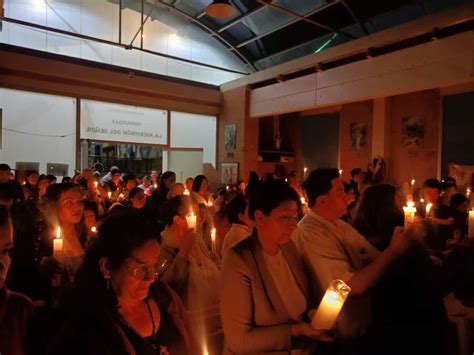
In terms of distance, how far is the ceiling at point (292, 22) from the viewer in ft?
27.6

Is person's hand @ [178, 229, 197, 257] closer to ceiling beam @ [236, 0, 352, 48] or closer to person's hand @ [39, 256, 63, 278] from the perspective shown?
person's hand @ [39, 256, 63, 278]

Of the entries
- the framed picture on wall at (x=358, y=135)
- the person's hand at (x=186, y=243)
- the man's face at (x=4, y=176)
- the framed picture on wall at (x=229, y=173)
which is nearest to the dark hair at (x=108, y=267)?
the person's hand at (x=186, y=243)

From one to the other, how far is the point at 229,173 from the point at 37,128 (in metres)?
5.50

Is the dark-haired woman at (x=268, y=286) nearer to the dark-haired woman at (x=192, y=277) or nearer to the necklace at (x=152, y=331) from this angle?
the necklace at (x=152, y=331)

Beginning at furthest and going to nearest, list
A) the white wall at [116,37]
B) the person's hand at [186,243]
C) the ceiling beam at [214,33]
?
the ceiling beam at [214,33] < the white wall at [116,37] < the person's hand at [186,243]

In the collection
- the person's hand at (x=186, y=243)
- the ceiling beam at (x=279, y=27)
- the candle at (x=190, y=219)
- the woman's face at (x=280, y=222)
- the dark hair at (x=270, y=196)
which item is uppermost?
the ceiling beam at (x=279, y=27)

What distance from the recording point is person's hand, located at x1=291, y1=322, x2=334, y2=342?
4.91ft

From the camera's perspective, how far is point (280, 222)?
1.80 m

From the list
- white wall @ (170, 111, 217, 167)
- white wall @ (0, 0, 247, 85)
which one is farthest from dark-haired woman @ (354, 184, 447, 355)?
white wall @ (170, 111, 217, 167)

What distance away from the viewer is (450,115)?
831 centimetres

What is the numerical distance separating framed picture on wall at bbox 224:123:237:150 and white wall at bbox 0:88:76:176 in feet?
14.9

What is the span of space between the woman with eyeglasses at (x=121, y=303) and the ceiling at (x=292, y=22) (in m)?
7.96

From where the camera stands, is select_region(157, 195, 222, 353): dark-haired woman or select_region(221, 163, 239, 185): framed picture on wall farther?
select_region(221, 163, 239, 185): framed picture on wall

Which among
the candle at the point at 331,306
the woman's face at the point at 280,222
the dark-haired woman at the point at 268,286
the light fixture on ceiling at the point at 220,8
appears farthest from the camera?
the light fixture on ceiling at the point at 220,8
